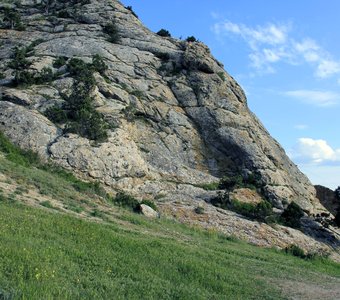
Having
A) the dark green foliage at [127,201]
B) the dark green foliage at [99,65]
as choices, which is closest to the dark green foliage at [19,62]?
the dark green foliage at [99,65]

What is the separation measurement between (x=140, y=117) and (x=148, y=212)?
15.9 m

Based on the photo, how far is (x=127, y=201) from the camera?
3425 centimetres

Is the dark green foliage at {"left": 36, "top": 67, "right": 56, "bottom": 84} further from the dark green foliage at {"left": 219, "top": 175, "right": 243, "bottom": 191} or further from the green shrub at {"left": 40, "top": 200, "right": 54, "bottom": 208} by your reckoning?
the green shrub at {"left": 40, "top": 200, "right": 54, "bottom": 208}

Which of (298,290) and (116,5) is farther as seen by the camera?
(116,5)

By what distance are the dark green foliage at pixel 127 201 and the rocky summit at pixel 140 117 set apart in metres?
2.41

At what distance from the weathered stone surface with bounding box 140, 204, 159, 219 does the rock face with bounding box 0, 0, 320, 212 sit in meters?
4.46

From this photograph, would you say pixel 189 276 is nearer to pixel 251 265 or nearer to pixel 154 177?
pixel 251 265

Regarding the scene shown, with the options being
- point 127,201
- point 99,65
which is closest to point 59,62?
point 99,65

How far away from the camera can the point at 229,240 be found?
3178 cm

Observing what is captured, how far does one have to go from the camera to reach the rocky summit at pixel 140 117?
37719 mm

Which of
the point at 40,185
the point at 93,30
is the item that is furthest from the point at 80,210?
the point at 93,30

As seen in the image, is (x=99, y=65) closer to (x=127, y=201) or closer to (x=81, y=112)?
(x=81, y=112)

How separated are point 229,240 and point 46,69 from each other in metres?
27.5

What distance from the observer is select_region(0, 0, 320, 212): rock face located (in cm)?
3856
